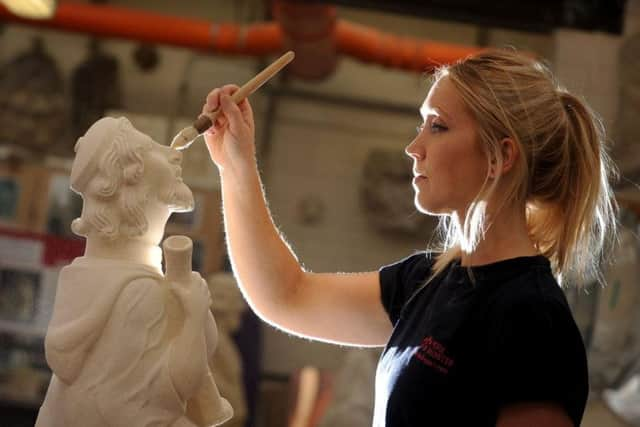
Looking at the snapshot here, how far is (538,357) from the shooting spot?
1.39m

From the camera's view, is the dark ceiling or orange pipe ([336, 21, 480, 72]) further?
orange pipe ([336, 21, 480, 72])

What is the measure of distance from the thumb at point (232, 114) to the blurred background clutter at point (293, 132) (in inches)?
62.1

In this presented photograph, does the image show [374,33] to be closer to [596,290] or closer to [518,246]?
[596,290]

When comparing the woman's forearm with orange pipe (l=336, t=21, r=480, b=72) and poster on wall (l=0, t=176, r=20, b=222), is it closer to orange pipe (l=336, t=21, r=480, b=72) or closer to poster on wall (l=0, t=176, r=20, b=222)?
orange pipe (l=336, t=21, r=480, b=72)

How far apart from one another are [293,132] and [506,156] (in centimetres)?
363

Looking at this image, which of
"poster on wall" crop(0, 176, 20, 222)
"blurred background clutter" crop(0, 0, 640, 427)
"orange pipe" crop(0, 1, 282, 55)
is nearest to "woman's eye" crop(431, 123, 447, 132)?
"blurred background clutter" crop(0, 0, 640, 427)

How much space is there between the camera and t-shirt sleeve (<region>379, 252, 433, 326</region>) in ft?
5.69

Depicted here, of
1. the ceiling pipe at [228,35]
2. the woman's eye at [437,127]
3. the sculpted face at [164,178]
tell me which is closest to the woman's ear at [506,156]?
the woman's eye at [437,127]

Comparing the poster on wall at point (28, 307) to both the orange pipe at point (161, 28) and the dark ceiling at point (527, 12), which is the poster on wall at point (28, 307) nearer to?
the orange pipe at point (161, 28)

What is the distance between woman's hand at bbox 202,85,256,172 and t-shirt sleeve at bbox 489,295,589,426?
1.82 ft

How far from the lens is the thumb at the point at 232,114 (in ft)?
5.40

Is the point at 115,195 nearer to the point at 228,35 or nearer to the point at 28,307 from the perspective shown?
the point at 228,35

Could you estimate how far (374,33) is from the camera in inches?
167

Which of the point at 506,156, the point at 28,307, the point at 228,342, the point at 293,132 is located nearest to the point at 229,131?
the point at 506,156
